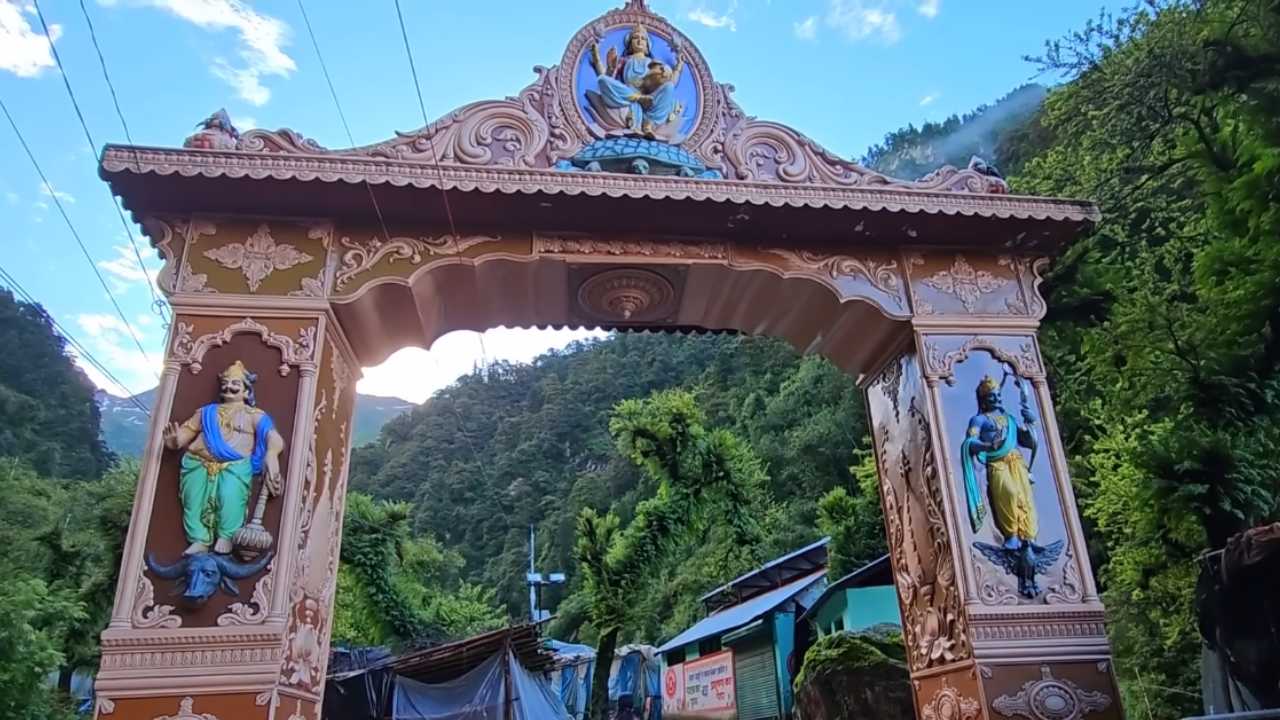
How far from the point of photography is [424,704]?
1293 cm

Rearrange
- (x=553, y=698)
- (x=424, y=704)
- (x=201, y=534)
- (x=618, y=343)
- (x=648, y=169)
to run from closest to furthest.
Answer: (x=201, y=534), (x=648, y=169), (x=424, y=704), (x=553, y=698), (x=618, y=343)

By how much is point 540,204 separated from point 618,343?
34.3m

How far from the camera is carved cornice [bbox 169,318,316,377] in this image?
203 inches

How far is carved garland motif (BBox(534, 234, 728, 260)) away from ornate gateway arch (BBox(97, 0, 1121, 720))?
0.02 meters

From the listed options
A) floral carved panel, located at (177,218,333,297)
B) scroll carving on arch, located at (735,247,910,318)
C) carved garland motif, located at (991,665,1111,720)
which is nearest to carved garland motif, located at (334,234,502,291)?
floral carved panel, located at (177,218,333,297)

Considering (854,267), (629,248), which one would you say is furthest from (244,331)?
(854,267)

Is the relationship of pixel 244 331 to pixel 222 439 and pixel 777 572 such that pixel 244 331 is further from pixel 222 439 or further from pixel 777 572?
pixel 777 572

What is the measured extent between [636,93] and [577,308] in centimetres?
167

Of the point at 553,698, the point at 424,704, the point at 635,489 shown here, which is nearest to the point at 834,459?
the point at 635,489

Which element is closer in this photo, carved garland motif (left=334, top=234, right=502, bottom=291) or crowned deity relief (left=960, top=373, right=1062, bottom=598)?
crowned deity relief (left=960, top=373, right=1062, bottom=598)

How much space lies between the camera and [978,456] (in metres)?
5.56

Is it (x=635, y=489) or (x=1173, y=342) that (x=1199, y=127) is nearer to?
(x=1173, y=342)

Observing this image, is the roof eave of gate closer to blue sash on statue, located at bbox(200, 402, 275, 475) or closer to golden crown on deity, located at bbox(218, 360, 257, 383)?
golden crown on deity, located at bbox(218, 360, 257, 383)

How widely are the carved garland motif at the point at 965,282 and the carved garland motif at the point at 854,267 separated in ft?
0.77
